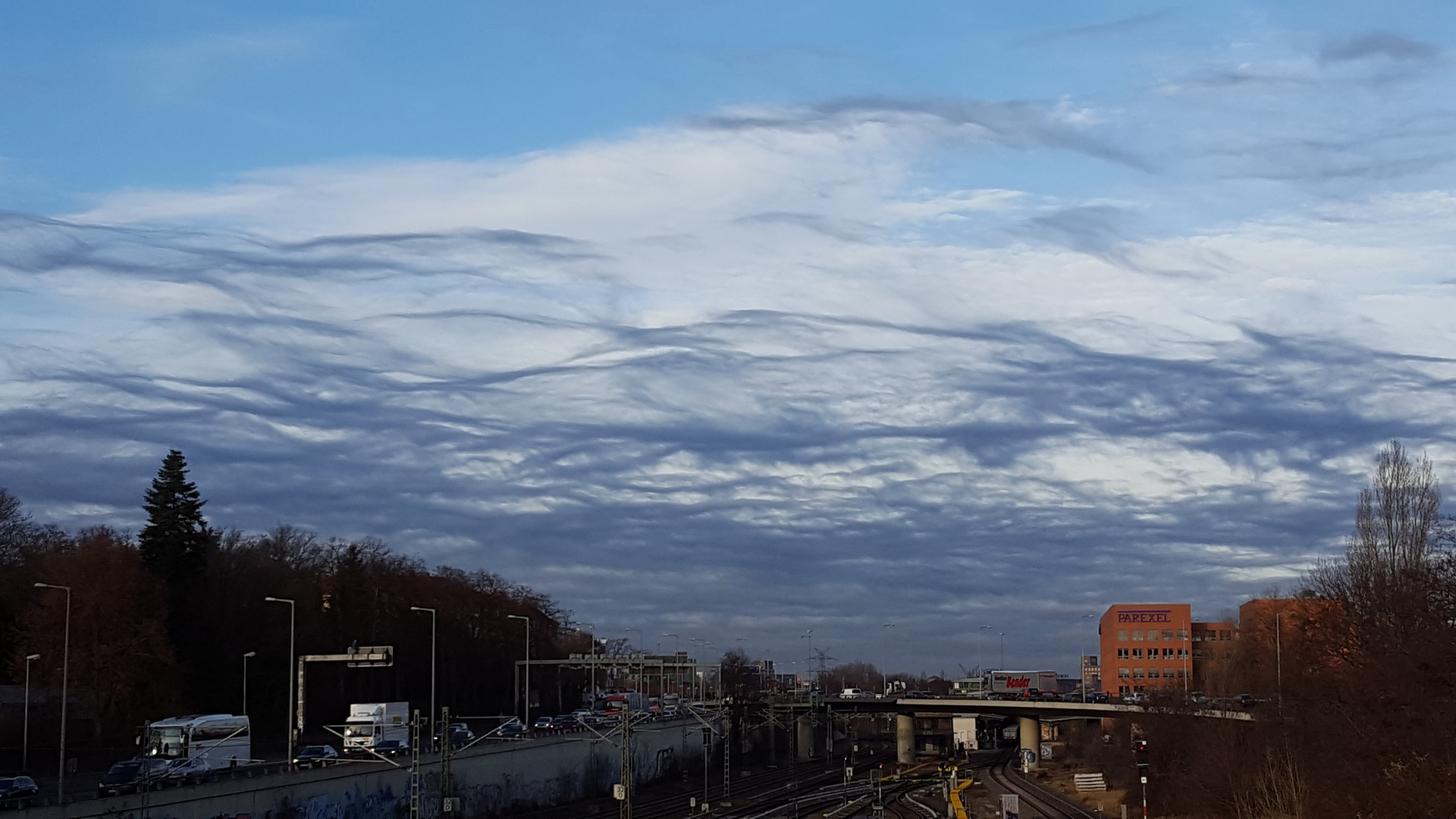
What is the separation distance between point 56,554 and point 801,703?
4048 inches

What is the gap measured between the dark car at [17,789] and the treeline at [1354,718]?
51.0m

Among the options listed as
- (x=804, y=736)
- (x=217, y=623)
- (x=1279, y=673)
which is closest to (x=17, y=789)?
(x=217, y=623)

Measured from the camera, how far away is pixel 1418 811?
137 feet

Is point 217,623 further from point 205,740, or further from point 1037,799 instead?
point 1037,799

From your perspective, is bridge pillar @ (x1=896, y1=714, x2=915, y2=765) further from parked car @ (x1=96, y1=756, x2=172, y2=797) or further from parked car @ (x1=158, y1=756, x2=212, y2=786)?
parked car @ (x1=96, y1=756, x2=172, y2=797)

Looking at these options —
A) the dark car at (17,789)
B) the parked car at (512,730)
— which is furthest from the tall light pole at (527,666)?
the dark car at (17,789)

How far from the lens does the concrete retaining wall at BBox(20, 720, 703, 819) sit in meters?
57.5

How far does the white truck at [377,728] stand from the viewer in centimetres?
8769

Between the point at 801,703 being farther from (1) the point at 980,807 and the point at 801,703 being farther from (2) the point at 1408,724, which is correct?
(2) the point at 1408,724

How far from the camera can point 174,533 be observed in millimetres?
110312

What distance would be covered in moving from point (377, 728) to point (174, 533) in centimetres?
3209

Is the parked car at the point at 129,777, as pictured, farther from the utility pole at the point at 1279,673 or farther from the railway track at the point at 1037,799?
the utility pole at the point at 1279,673

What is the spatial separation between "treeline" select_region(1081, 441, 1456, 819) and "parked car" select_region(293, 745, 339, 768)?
45.3 m

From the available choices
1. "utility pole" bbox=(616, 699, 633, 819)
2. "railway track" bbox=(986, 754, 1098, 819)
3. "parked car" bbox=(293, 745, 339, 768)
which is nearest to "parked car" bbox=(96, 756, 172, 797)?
"parked car" bbox=(293, 745, 339, 768)
